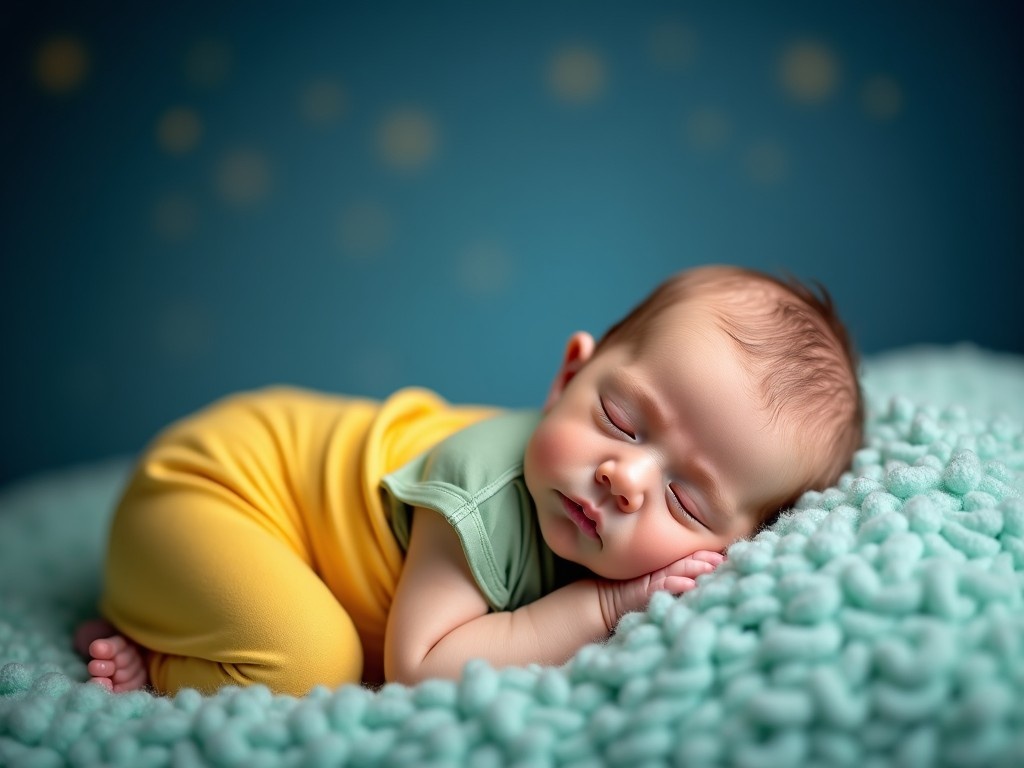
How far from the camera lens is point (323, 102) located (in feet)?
5.49

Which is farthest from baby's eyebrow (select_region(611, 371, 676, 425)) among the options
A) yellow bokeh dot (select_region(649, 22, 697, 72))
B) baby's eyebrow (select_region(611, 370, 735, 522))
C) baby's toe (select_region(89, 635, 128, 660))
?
yellow bokeh dot (select_region(649, 22, 697, 72))

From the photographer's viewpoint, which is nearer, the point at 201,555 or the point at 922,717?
the point at 922,717

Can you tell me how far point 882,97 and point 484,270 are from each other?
87cm

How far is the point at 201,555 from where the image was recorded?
1.02 meters

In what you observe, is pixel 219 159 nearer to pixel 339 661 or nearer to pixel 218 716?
pixel 339 661

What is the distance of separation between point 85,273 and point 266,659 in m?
0.98

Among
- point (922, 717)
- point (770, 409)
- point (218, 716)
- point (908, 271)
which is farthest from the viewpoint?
point (908, 271)

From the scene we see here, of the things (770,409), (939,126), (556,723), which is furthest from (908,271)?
(556,723)

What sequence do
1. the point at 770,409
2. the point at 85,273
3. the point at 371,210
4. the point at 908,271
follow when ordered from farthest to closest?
1. the point at 908,271
2. the point at 371,210
3. the point at 85,273
4. the point at 770,409

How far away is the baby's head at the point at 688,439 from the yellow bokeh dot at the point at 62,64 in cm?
108

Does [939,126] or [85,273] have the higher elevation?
[939,126]

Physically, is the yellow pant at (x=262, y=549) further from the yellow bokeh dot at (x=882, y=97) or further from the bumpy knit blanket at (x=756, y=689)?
the yellow bokeh dot at (x=882, y=97)

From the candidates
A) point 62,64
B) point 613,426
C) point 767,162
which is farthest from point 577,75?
point 613,426

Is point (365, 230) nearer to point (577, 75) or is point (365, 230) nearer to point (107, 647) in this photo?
point (577, 75)
